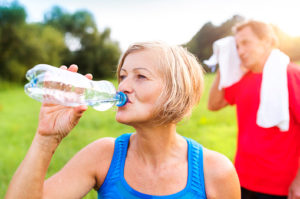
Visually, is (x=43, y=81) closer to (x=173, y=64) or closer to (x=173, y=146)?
(x=173, y=64)

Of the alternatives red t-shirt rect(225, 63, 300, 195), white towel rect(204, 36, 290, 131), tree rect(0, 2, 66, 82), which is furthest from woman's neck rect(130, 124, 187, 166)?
tree rect(0, 2, 66, 82)

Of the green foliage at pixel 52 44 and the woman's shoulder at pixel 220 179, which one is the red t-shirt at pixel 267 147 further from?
the green foliage at pixel 52 44

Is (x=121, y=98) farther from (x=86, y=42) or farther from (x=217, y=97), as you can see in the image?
(x=86, y=42)

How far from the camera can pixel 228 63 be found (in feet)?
10.5

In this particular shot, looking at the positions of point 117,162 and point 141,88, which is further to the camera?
point 117,162

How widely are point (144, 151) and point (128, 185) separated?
9.8 inches

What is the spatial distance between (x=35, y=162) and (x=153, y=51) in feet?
2.94

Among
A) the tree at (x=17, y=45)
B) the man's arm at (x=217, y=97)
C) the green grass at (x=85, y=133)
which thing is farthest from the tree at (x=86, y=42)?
the man's arm at (x=217, y=97)

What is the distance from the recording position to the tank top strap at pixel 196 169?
5.89 ft

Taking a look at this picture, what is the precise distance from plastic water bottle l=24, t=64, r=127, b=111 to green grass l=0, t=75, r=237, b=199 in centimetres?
197

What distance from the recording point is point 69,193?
1774 millimetres

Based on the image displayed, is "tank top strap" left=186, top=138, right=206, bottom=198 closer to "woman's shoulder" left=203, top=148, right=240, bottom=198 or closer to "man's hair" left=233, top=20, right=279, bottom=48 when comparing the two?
"woman's shoulder" left=203, top=148, right=240, bottom=198

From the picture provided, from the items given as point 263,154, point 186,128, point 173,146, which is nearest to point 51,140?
point 173,146

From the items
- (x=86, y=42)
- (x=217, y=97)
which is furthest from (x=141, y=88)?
(x=86, y=42)
